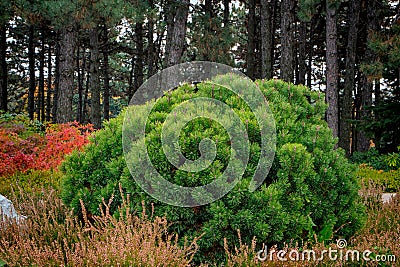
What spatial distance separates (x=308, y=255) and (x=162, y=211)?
4.07ft

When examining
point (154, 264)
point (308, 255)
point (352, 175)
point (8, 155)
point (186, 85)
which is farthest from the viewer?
point (8, 155)

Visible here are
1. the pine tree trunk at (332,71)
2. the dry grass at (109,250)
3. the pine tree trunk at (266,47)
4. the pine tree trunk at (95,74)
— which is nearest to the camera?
the dry grass at (109,250)

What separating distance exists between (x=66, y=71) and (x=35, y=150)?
4.58 metres

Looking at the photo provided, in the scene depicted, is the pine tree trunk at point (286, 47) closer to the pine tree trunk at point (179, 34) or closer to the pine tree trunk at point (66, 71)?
the pine tree trunk at point (179, 34)

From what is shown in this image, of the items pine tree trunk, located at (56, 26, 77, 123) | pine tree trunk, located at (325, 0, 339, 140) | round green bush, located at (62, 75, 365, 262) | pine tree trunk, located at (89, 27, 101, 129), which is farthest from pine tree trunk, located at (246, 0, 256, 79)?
round green bush, located at (62, 75, 365, 262)

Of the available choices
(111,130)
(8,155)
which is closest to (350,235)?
(111,130)

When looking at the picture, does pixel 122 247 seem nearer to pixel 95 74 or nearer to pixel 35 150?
pixel 35 150

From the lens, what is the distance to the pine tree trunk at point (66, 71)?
38.0 ft

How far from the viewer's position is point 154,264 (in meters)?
2.77

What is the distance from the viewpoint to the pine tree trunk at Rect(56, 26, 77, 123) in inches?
456

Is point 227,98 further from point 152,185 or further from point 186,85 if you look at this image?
point 152,185

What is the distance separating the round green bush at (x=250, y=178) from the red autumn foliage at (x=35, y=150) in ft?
10.3

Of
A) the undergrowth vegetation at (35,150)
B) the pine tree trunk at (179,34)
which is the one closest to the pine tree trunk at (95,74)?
the pine tree trunk at (179,34)

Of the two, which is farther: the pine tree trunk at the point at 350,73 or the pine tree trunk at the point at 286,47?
the pine tree trunk at the point at 350,73
